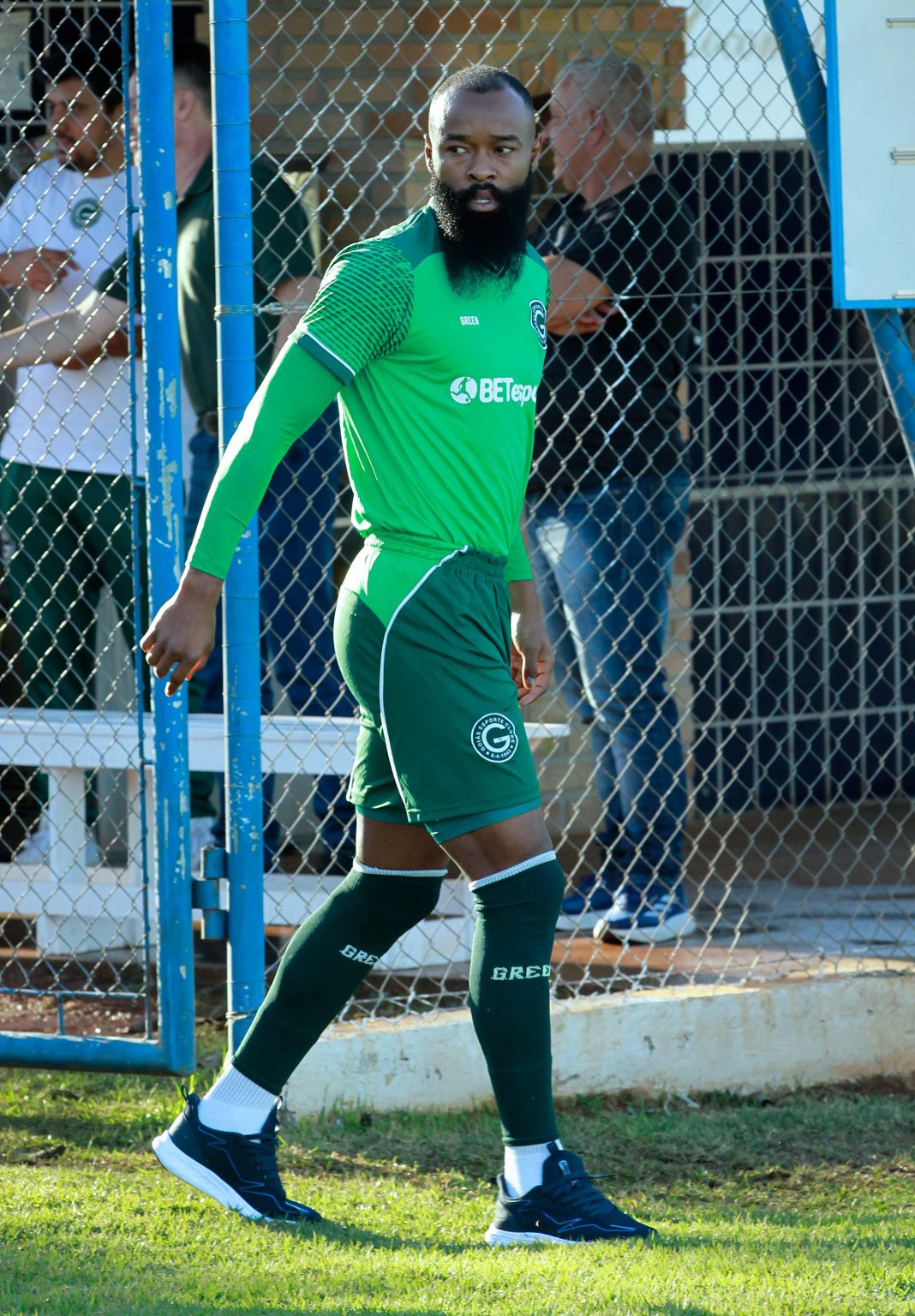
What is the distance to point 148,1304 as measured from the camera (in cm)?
280

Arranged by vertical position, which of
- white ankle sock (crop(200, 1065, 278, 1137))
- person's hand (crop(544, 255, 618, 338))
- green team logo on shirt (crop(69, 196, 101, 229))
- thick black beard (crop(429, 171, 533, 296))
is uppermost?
green team logo on shirt (crop(69, 196, 101, 229))

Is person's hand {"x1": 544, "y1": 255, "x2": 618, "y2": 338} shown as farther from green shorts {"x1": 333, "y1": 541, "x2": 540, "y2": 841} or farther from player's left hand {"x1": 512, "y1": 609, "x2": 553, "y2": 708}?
green shorts {"x1": 333, "y1": 541, "x2": 540, "y2": 841}

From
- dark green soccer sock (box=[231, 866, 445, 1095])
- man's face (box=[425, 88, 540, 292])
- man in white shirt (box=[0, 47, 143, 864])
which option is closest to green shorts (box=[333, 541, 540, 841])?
dark green soccer sock (box=[231, 866, 445, 1095])

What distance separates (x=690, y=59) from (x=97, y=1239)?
15.5ft

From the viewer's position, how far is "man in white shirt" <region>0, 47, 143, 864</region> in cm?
493

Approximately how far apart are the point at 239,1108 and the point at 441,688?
92 cm

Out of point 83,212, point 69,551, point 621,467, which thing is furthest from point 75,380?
point 621,467

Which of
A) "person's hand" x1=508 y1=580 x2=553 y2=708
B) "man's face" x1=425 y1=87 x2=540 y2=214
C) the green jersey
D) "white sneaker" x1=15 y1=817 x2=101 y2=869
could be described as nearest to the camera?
the green jersey

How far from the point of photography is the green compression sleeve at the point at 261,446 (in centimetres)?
292

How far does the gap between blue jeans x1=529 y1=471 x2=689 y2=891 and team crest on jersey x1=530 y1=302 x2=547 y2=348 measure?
1.71 meters

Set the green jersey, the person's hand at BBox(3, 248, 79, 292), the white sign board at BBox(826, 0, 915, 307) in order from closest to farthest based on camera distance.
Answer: the green jersey, the white sign board at BBox(826, 0, 915, 307), the person's hand at BBox(3, 248, 79, 292)

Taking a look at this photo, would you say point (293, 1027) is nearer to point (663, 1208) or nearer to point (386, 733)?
point (386, 733)

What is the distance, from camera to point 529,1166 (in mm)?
3105

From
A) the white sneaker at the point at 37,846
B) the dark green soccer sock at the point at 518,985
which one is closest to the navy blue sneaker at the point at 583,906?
the white sneaker at the point at 37,846
